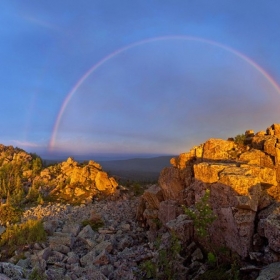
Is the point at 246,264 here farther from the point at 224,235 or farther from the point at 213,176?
the point at 213,176

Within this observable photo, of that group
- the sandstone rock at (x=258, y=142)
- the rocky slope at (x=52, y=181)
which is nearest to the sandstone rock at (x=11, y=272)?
the sandstone rock at (x=258, y=142)

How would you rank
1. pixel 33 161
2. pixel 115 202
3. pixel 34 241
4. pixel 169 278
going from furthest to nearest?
pixel 33 161 < pixel 115 202 < pixel 34 241 < pixel 169 278

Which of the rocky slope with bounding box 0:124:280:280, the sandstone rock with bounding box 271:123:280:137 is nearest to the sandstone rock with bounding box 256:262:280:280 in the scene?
the rocky slope with bounding box 0:124:280:280

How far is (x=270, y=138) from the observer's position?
1527 cm

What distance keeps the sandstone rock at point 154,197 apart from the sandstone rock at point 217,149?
3.28 metres

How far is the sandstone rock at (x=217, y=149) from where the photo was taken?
1566 cm

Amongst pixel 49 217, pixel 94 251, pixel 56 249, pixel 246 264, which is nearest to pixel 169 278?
pixel 246 264

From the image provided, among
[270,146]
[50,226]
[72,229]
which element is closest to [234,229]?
[270,146]

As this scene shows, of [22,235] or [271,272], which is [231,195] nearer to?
[271,272]

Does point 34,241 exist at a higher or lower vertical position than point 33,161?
lower

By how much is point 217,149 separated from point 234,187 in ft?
12.7

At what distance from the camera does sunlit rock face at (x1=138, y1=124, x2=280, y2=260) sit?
11461mm

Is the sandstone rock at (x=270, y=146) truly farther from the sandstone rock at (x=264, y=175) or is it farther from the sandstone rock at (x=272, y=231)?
the sandstone rock at (x=272, y=231)

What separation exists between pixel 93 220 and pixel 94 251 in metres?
4.39
